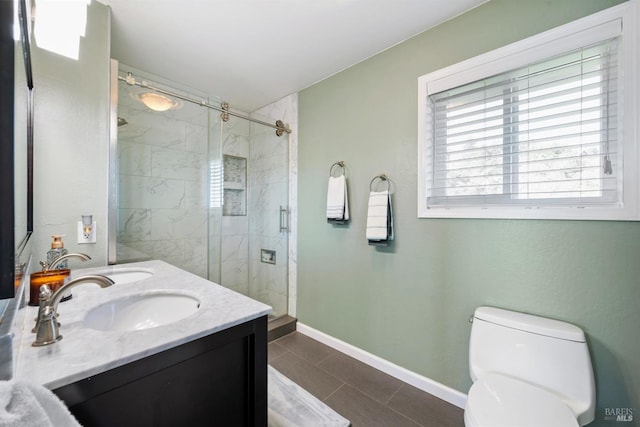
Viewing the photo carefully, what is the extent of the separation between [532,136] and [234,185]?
2.50 metres

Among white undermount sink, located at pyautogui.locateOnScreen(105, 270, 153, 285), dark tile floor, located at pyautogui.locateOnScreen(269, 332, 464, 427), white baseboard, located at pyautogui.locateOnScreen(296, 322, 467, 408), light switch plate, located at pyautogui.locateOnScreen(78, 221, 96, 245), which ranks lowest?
dark tile floor, located at pyautogui.locateOnScreen(269, 332, 464, 427)

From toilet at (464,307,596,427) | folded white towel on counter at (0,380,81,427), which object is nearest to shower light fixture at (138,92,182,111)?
folded white towel on counter at (0,380,81,427)

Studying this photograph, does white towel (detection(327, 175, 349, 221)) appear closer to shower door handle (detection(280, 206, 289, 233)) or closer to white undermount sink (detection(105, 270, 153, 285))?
shower door handle (detection(280, 206, 289, 233))

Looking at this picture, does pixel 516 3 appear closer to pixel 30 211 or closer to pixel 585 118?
pixel 585 118

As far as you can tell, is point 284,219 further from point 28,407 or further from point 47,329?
point 28,407

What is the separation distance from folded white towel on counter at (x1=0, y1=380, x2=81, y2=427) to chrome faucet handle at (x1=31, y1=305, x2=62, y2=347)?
0.96 ft

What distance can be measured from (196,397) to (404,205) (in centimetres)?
153

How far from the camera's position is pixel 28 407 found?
1.27 ft

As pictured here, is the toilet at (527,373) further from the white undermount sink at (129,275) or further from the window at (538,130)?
the white undermount sink at (129,275)

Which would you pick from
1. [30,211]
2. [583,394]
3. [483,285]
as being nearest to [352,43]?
[483,285]

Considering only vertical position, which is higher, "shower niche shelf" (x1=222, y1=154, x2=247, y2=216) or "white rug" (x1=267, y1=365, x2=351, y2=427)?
"shower niche shelf" (x1=222, y1=154, x2=247, y2=216)

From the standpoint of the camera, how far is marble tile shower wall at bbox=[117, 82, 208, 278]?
2055mm

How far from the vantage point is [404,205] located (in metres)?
1.77

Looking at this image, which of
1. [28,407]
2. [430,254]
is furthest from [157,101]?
[430,254]
